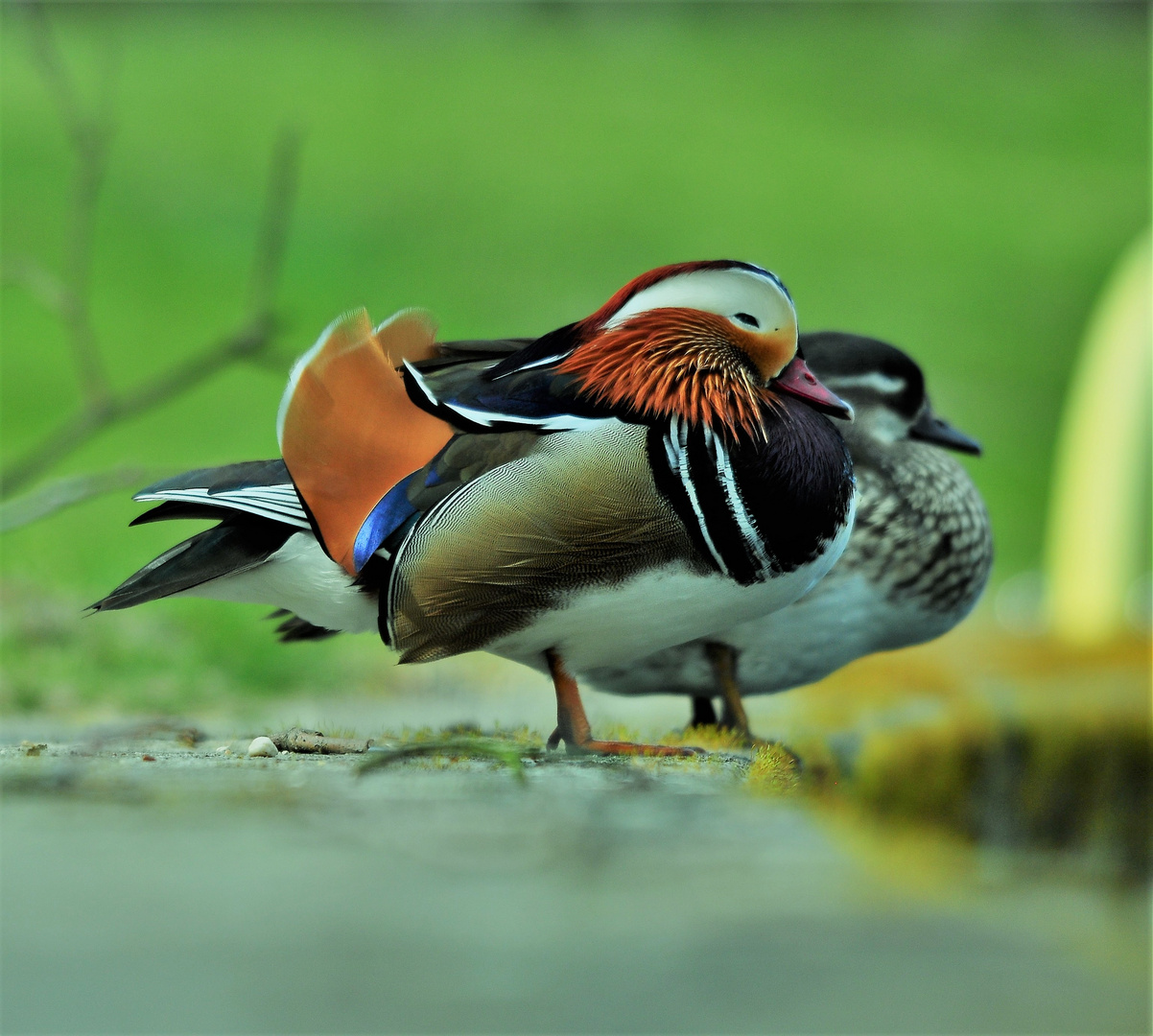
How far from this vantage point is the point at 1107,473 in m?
3.23

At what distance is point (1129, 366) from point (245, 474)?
2.83m

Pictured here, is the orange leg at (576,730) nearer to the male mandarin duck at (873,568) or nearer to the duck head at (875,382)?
the male mandarin duck at (873,568)

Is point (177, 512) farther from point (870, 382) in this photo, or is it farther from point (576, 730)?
point (870, 382)

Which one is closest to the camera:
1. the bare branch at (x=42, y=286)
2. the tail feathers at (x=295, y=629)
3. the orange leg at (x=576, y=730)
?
the orange leg at (x=576, y=730)

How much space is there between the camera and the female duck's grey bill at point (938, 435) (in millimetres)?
1378

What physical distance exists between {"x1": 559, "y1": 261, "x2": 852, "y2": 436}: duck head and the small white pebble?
43 centimetres

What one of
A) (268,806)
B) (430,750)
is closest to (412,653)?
(430,750)

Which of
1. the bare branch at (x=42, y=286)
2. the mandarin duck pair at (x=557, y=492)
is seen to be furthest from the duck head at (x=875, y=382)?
the bare branch at (x=42, y=286)

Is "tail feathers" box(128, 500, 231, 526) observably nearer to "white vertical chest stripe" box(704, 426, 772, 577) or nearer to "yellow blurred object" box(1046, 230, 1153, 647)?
"white vertical chest stripe" box(704, 426, 772, 577)

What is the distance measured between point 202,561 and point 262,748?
0.60ft

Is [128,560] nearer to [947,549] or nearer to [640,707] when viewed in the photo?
[640,707]

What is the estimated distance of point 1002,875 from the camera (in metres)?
1.86

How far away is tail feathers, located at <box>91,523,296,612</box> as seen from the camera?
954mm

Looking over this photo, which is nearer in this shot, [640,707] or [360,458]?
[360,458]
